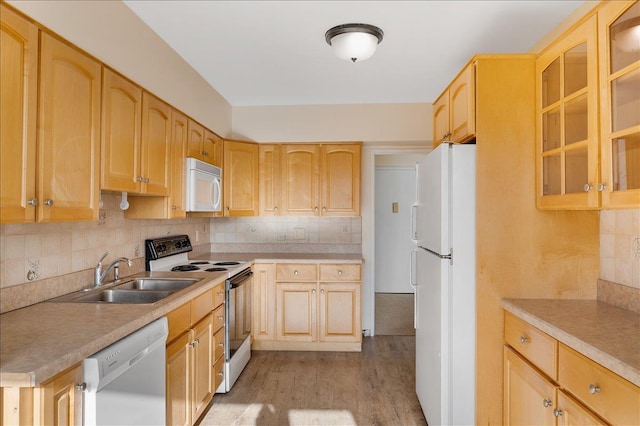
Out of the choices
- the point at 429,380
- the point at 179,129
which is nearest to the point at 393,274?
the point at 429,380

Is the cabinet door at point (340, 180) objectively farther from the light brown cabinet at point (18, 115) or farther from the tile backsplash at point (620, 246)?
the light brown cabinet at point (18, 115)

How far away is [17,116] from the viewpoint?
1.34m

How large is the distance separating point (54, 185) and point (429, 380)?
7.22 ft

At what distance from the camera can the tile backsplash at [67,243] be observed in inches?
64.9

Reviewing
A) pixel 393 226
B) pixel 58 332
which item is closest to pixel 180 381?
pixel 58 332

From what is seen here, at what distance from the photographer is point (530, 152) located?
6.38ft

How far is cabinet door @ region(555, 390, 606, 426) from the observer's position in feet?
4.13

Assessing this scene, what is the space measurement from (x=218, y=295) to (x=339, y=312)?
1390 millimetres

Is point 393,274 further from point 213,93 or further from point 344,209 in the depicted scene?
point 213,93

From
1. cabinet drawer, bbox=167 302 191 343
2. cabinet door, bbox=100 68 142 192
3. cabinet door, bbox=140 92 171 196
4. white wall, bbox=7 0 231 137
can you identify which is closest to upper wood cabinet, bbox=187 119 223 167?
white wall, bbox=7 0 231 137

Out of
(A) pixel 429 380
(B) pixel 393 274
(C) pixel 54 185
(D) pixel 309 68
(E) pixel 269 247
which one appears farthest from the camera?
(B) pixel 393 274

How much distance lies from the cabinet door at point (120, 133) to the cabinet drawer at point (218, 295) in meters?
0.87

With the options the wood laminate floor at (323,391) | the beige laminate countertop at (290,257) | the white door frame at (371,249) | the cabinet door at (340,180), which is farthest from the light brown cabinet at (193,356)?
the white door frame at (371,249)

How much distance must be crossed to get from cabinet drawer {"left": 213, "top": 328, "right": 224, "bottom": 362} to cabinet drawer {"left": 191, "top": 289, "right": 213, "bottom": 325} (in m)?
0.25
